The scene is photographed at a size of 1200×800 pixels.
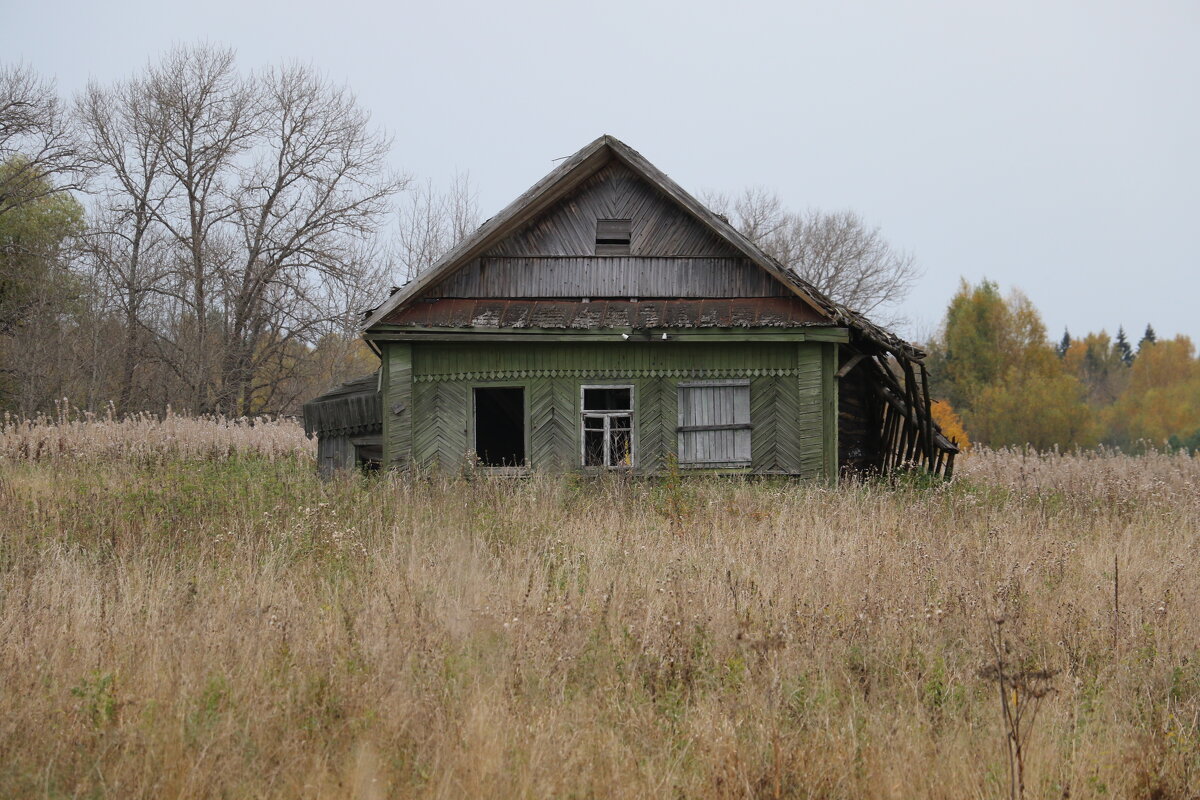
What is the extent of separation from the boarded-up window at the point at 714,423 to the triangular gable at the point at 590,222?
1705 mm

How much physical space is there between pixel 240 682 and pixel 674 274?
449 inches

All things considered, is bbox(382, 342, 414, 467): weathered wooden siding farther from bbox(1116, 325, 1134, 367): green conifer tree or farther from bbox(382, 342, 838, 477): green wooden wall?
bbox(1116, 325, 1134, 367): green conifer tree

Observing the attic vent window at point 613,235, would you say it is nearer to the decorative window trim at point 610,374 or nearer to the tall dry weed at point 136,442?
the decorative window trim at point 610,374

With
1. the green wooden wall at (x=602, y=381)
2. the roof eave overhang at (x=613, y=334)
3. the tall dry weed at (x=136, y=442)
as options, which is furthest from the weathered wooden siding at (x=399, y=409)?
the tall dry weed at (x=136, y=442)

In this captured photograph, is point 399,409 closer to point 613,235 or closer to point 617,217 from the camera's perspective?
point 613,235

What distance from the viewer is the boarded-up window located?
1494cm

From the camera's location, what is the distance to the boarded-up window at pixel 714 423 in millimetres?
14938

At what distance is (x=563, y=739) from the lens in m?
4.50

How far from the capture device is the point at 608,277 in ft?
51.0

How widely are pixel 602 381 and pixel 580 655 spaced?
9.74 meters

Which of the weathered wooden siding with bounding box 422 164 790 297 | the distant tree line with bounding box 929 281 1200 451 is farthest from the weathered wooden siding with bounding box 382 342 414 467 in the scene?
the distant tree line with bounding box 929 281 1200 451

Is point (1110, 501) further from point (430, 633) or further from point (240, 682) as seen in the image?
point (240, 682)

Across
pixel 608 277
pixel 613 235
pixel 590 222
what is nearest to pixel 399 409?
pixel 608 277

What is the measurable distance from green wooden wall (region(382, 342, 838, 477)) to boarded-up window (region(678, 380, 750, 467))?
0.39 ft
